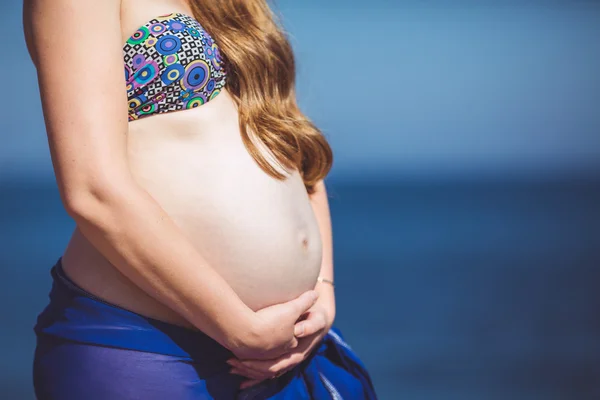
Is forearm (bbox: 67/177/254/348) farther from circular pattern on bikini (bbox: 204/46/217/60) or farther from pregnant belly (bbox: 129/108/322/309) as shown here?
circular pattern on bikini (bbox: 204/46/217/60)

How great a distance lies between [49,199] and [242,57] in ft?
39.3

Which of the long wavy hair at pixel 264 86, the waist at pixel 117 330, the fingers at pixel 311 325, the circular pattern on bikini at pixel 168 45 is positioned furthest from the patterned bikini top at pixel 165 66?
the fingers at pixel 311 325

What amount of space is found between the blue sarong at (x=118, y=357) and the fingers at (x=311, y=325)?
0.34 feet

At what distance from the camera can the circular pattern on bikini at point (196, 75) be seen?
3.40 ft

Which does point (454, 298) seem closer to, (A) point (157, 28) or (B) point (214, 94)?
(B) point (214, 94)

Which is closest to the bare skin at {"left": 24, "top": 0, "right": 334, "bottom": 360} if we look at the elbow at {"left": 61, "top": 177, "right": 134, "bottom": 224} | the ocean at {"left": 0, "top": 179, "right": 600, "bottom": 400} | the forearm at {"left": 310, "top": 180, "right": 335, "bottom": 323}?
the elbow at {"left": 61, "top": 177, "right": 134, "bottom": 224}

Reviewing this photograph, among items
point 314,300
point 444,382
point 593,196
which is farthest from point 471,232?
point 314,300

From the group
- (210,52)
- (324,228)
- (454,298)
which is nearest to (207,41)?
(210,52)

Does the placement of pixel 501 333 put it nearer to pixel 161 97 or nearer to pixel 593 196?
pixel 161 97

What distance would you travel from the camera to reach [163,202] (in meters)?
1.01

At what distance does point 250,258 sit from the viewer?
1.09 meters

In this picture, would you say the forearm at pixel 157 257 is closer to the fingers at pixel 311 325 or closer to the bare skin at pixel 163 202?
the bare skin at pixel 163 202

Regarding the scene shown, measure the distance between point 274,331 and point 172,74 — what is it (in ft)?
1.26

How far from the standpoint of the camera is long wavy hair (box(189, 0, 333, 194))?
1.18m
